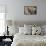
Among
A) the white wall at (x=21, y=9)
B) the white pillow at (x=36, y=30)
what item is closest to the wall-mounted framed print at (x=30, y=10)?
the white wall at (x=21, y=9)

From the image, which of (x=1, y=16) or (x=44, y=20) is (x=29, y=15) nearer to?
(x=44, y=20)

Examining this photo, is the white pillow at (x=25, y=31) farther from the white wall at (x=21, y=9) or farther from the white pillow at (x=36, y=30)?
the white wall at (x=21, y=9)

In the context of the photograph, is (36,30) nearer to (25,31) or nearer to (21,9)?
(25,31)

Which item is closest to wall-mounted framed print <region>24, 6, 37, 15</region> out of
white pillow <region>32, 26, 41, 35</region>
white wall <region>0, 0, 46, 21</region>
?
white wall <region>0, 0, 46, 21</region>

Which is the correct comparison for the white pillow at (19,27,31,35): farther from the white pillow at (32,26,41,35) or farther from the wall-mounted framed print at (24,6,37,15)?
the wall-mounted framed print at (24,6,37,15)

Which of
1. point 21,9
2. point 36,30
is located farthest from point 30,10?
point 36,30

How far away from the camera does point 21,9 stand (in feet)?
16.3

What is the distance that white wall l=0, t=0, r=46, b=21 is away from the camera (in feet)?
16.2

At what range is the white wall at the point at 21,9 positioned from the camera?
4.93m

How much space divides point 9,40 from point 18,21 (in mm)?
878

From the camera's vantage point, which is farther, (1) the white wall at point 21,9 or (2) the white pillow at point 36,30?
(1) the white wall at point 21,9

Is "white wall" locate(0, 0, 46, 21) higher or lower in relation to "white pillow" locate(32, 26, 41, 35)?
higher

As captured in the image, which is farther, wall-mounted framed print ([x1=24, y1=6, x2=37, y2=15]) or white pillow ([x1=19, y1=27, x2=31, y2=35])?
wall-mounted framed print ([x1=24, y1=6, x2=37, y2=15])

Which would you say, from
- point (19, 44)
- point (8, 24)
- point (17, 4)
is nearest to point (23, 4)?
point (17, 4)
